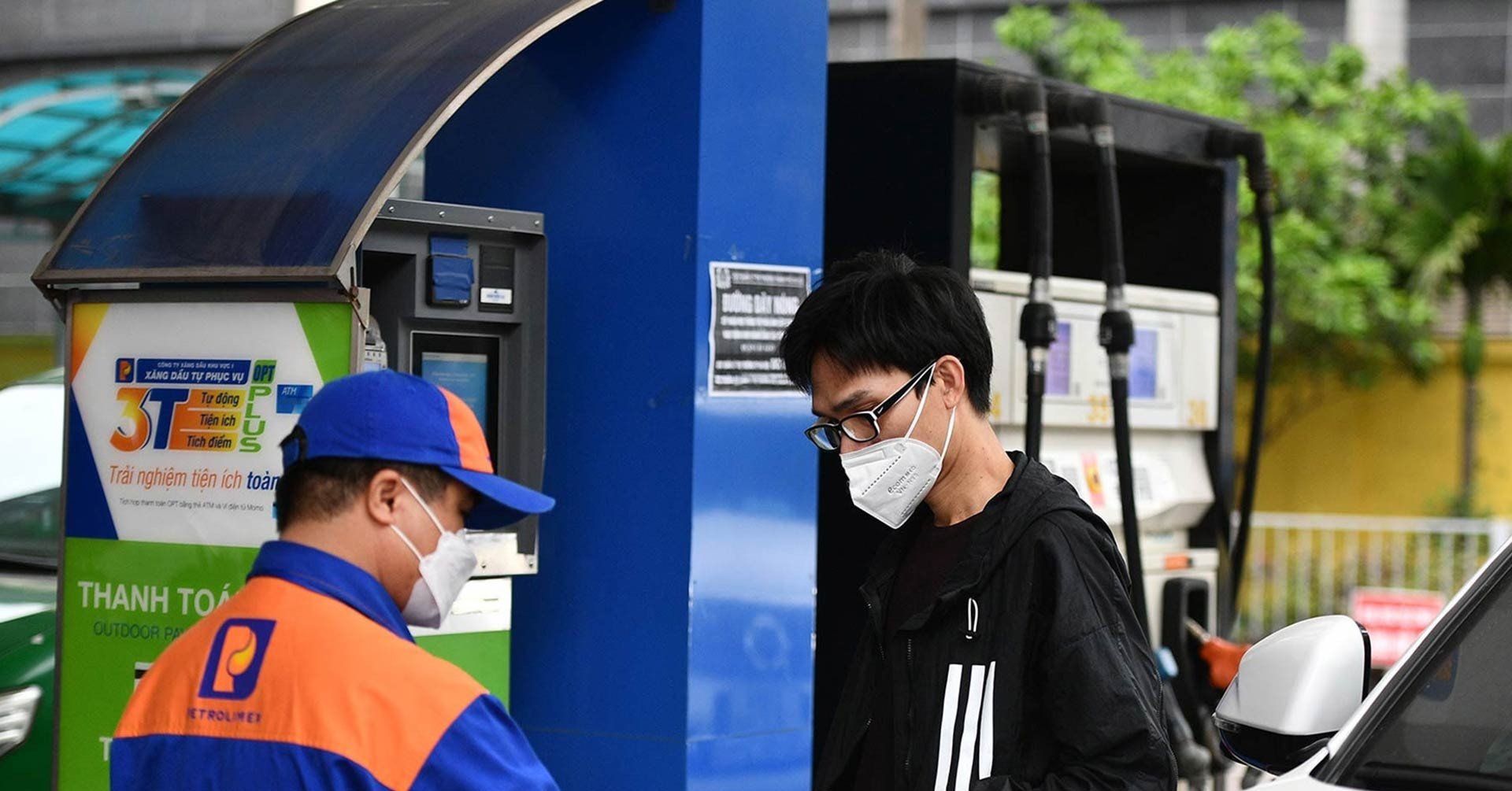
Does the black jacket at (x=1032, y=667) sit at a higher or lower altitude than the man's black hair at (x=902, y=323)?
lower

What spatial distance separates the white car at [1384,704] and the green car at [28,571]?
10.2 feet

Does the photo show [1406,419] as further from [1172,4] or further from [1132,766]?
[1132,766]

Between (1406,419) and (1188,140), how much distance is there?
11987mm

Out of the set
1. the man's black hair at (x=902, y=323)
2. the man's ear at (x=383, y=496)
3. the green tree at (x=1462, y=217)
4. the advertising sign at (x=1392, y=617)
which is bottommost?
the advertising sign at (x=1392, y=617)

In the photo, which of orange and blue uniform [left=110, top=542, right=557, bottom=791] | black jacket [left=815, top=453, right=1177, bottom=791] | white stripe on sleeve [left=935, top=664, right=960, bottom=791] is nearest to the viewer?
orange and blue uniform [left=110, top=542, right=557, bottom=791]

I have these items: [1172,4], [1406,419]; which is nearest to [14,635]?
[1406,419]

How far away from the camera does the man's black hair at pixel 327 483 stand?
7.80ft

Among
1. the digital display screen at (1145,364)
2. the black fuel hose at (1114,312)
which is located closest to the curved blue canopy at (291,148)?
the black fuel hose at (1114,312)

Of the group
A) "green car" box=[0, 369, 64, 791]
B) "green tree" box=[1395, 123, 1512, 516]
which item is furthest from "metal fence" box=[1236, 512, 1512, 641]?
"green car" box=[0, 369, 64, 791]

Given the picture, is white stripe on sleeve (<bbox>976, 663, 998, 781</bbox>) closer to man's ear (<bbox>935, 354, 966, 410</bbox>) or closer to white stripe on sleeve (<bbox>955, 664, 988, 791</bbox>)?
white stripe on sleeve (<bbox>955, 664, 988, 791</bbox>)

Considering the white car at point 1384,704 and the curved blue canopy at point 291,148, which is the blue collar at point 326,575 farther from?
the white car at point 1384,704

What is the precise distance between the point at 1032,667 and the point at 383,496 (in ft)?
3.21

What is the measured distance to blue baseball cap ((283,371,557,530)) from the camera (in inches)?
93.1

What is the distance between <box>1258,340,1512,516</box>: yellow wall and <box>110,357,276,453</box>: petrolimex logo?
1483 cm
